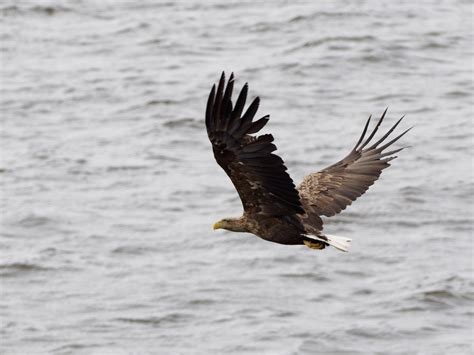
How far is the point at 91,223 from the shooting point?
1867 cm

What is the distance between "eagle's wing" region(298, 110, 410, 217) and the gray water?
5354 mm

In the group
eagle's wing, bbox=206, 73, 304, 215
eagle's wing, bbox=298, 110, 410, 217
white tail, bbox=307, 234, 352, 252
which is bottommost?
white tail, bbox=307, 234, 352, 252

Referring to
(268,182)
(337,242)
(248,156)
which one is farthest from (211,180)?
(248,156)

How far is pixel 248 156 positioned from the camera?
9.10 metres

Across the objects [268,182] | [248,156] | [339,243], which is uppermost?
[248,156]

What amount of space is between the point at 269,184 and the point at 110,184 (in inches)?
405

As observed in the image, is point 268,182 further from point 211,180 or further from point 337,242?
point 211,180

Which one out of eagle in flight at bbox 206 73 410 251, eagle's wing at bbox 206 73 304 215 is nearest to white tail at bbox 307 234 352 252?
eagle in flight at bbox 206 73 410 251

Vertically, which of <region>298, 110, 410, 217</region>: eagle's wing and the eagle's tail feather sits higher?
<region>298, 110, 410, 217</region>: eagle's wing

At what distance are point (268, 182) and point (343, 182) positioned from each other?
1.69 m

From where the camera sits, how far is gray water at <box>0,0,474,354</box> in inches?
665

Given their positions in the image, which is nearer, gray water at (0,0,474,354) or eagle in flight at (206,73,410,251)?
eagle in flight at (206,73,410,251)

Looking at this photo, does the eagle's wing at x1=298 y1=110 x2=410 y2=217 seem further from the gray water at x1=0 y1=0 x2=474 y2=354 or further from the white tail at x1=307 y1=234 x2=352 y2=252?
the gray water at x1=0 y1=0 x2=474 y2=354

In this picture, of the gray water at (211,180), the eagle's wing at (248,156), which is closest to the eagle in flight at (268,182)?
the eagle's wing at (248,156)
